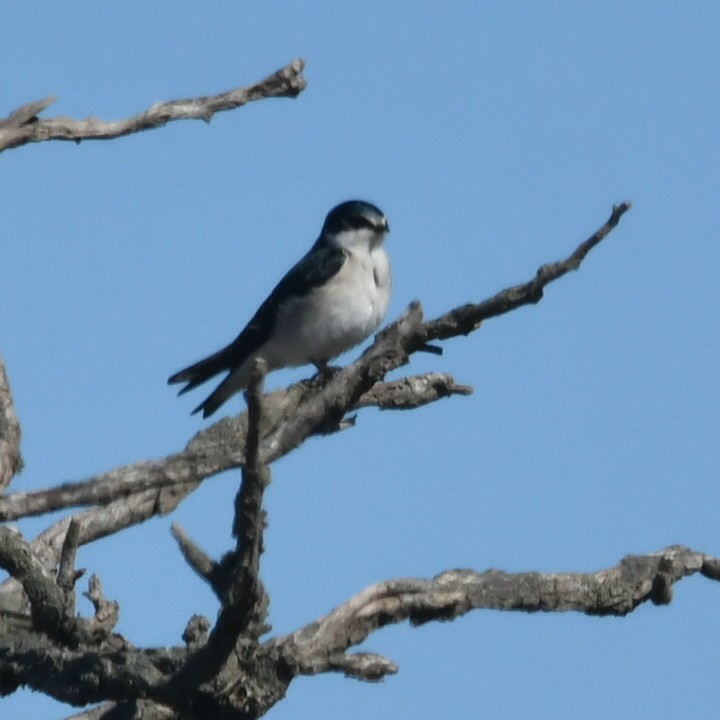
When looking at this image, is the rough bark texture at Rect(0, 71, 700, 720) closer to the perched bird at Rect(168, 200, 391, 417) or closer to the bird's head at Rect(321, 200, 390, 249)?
the perched bird at Rect(168, 200, 391, 417)

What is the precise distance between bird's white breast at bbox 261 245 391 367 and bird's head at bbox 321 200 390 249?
0.42m

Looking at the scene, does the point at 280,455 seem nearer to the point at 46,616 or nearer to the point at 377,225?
the point at 46,616

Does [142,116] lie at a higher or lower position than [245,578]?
higher

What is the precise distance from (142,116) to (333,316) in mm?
3108

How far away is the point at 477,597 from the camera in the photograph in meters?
6.17

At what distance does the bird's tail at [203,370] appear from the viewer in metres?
11.1

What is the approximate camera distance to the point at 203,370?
11.2 m

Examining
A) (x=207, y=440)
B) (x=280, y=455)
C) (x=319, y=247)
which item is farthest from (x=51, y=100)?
(x=319, y=247)

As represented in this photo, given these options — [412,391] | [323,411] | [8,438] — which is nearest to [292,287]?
[412,391]

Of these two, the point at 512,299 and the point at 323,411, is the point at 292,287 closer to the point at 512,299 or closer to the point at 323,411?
the point at 323,411

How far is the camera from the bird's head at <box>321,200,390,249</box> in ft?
38.4

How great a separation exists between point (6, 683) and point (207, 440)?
8.47ft

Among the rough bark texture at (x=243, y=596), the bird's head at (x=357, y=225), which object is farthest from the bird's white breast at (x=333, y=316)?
the rough bark texture at (x=243, y=596)

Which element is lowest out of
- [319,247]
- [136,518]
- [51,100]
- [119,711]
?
[119,711]
